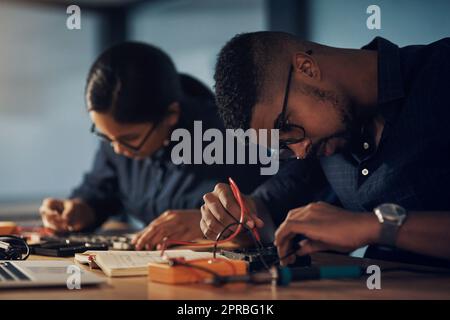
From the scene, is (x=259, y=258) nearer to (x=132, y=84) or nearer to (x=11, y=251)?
(x=11, y=251)

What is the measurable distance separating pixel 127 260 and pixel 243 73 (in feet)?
1.73

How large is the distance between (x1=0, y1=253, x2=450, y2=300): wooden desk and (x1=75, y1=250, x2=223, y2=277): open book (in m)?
0.04

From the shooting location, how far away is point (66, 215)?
2.56 metres

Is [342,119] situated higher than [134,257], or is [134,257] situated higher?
[342,119]

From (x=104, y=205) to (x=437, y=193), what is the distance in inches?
66.5

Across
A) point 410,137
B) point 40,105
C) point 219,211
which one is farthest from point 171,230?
point 40,105

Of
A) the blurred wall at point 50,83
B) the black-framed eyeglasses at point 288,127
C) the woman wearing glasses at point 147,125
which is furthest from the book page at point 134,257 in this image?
the blurred wall at point 50,83

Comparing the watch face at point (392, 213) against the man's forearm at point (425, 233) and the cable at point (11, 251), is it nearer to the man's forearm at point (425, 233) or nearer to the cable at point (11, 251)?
the man's forearm at point (425, 233)

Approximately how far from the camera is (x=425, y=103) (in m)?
1.57

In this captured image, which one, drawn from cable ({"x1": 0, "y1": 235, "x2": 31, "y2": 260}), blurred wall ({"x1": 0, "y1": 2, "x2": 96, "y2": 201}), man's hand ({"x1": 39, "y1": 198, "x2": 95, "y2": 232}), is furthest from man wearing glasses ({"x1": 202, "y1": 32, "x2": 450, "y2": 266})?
blurred wall ({"x1": 0, "y1": 2, "x2": 96, "y2": 201})

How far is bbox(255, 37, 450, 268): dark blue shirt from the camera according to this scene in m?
1.56

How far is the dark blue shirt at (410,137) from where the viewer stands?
1.56 meters

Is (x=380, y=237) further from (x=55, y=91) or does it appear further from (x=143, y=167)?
(x=55, y=91)
